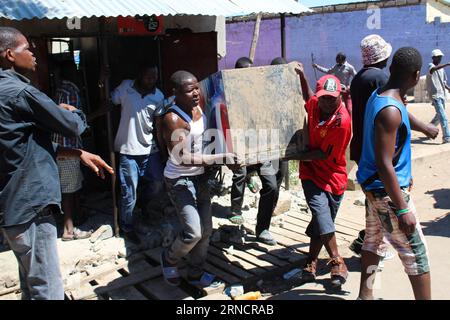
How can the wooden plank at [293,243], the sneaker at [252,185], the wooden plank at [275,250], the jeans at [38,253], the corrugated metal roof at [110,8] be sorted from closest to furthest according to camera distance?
the jeans at [38,253], the corrugated metal roof at [110,8], the wooden plank at [275,250], the wooden plank at [293,243], the sneaker at [252,185]

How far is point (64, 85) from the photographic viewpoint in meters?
4.83

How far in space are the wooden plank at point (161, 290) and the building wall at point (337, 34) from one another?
589 inches

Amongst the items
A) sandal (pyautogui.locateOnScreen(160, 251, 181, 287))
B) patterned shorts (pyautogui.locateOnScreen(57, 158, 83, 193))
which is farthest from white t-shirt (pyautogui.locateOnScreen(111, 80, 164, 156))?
sandal (pyautogui.locateOnScreen(160, 251, 181, 287))

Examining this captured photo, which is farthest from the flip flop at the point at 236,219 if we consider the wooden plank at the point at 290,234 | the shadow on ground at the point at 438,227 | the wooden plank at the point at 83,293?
the shadow on ground at the point at 438,227

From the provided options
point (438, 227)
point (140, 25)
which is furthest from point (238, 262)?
point (140, 25)

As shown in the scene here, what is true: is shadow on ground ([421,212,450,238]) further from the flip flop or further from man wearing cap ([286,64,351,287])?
the flip flop

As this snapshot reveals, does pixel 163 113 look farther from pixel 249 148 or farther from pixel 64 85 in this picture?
pixel 64 85

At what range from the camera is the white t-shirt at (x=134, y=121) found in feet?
15.6

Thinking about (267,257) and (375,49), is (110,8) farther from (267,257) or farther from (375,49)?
(267,257)

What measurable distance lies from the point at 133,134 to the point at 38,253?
6.89ft

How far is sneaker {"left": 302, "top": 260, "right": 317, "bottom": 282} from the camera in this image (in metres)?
4.06

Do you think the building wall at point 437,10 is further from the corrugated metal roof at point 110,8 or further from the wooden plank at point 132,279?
the wooden plank at point 132,279

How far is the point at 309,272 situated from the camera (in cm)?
405

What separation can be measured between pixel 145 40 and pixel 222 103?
124 inches
